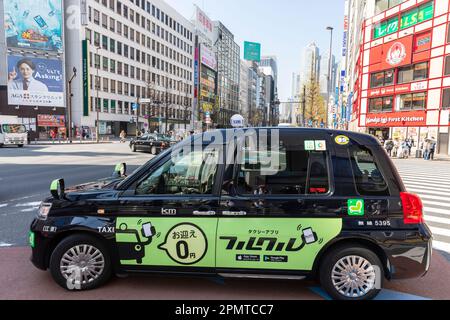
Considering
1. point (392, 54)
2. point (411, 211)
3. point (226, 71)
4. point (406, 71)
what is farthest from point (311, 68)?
point (226, 71)

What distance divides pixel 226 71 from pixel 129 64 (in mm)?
59748

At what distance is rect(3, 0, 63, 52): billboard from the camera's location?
4753 cm

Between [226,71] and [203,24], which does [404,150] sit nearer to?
[203,24]

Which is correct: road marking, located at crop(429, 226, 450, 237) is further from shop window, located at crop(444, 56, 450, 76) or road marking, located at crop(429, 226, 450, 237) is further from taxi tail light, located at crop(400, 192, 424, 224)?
shop window, located at crop(444, 56, 450, 76)

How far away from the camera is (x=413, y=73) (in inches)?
1286

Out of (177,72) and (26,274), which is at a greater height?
(177,72)

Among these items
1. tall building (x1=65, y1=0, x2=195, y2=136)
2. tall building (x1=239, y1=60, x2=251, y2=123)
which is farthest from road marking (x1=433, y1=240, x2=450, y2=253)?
tall building (x1=239, y1=60, x2=251, y2=123)

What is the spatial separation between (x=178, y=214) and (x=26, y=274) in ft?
7.33

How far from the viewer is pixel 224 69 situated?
116 meters

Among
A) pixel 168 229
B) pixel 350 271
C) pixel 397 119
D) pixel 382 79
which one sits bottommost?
pixel 350 271

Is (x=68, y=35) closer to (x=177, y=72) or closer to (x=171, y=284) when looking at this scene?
(x=177, y=72)

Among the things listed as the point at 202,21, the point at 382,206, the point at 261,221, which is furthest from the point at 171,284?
the point at 202,21

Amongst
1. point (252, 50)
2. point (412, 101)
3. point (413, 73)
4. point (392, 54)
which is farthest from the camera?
point (252, 50)
